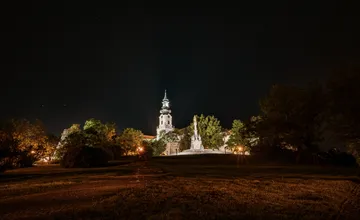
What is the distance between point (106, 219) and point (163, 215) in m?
1.64

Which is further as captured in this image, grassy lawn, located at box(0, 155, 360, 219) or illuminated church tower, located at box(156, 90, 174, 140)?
illuminated church tower, located at box(156, 90, 174, 140)

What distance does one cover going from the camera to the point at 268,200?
1233 cm

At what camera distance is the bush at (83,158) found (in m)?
32.7

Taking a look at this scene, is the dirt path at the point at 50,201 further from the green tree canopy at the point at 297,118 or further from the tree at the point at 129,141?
the tree at the point at 129,141

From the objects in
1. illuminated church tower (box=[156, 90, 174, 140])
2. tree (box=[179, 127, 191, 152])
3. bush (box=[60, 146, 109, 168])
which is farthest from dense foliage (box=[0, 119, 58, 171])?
illuminated church tower (box=[156, 90, 174, 140])

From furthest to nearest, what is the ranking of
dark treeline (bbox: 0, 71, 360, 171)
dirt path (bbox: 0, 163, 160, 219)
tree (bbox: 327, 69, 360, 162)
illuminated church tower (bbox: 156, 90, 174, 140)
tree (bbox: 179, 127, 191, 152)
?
illuminated church tower (bbox: 156, 90, 174, 140) → tree (bbox: 179, 127, 191, 152) → dark treeline (bbox: 0, 71, 360, 171) → tree (bbox: 327, 69, 360, 162) → dirt path (bbox: 0, 163, 160, 219)

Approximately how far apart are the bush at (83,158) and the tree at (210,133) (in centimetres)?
4931

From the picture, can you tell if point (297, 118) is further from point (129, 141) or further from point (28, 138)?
point (129, 141)

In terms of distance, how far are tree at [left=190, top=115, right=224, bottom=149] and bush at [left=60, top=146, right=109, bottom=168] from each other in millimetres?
49311

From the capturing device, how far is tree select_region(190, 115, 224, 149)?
264 ft

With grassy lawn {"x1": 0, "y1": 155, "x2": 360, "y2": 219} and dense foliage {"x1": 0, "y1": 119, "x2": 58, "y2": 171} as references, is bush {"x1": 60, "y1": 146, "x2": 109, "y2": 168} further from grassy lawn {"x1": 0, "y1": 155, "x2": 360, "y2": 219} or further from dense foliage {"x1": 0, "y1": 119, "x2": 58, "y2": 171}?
grassy lawn {"x1": 0, "y1": 155, "x2": 360, "y2": 219}

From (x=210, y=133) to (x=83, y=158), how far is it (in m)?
51.9

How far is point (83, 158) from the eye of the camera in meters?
32.7

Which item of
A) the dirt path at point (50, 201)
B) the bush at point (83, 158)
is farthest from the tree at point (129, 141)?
the dirt path at point (50, 201)
